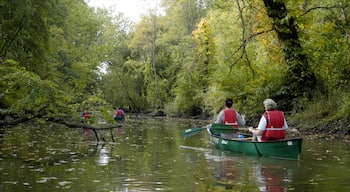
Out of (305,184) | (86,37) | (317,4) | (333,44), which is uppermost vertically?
(86,37)

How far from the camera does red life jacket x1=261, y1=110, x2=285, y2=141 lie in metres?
12.6

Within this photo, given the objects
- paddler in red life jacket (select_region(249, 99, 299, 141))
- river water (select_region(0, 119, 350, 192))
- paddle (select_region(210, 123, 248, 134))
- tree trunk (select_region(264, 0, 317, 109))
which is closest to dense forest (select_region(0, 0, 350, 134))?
tree trunk (select_region(264, 0, 317, 109))

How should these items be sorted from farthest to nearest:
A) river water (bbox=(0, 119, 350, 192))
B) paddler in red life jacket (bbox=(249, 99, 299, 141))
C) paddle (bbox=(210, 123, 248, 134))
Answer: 1. paddle (bbox=(210, 123, 248, 134))
2. paddler in red life jacket (bbox=(249, 99, 299, 141))
3. river water (bbox=(0, 119, 350, 192))

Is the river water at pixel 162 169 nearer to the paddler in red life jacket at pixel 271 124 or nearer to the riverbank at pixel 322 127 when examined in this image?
the paddler in red life jacket at pixel 271 124

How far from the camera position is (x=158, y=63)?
52031mm

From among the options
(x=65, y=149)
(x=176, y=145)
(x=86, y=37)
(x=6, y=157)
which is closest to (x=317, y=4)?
(x=176, y=145)

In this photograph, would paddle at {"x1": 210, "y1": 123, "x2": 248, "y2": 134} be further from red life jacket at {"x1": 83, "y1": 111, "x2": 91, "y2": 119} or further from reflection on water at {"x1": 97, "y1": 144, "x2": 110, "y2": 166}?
red life jacket at {"x1": 83, "y1": 111, "x2": 91, "y2": 119}

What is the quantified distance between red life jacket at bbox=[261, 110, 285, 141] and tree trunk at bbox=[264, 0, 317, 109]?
8.18 meters

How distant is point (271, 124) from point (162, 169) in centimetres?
376

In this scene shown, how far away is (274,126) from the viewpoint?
1278 centimetres

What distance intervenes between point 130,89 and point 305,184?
46497 millimetres

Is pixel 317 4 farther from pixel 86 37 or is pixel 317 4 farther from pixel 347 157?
pixel 86 37

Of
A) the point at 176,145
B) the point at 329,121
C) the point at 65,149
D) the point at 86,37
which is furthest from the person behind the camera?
the point at 86,37

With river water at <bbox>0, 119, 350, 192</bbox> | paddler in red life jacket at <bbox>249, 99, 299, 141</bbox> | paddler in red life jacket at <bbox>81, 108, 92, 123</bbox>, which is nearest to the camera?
river water at <bbox>0, 119, 350, 192</bbox>
